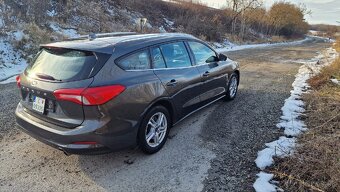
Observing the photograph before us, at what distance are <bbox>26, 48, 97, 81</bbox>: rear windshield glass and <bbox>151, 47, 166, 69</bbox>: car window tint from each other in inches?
37.4

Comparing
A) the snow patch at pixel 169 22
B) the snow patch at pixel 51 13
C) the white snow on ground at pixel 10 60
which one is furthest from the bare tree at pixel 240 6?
the white snow on ground at pixel 10 60

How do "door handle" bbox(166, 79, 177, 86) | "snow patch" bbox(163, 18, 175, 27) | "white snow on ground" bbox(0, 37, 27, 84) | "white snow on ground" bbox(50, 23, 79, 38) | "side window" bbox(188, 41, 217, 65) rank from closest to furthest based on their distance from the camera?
"door handle" bbox(166, 79, 177, 86), "side window" bbox(188, 41, 217, 65), "white snow on ground" bbox(0, 37, 27, 84), "white snow on ground" bbox(50, 23, 79, 38), "snow patch" bbox(163, 18, 175, 27)

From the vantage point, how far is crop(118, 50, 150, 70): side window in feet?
12.1

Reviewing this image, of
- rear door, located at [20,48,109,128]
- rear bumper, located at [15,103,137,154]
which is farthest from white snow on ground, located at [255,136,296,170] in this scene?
rear door, located at [20,48,109,128]

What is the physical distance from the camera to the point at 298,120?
216 inches

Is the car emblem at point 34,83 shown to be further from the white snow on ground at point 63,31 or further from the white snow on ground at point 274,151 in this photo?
the white snow on ground at point 63,31

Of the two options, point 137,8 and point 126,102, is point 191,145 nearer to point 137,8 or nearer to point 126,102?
point 126,102

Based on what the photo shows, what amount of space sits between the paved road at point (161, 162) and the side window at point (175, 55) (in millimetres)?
1173

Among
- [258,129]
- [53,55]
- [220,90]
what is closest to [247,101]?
[220,90]

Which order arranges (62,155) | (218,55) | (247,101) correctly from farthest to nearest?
1. (247,101)
2. (218,55)
3. (62,155)

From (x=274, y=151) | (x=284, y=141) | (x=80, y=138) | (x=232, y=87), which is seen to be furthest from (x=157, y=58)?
(x=232, y=87)

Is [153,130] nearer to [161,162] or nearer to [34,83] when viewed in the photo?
[161,162]

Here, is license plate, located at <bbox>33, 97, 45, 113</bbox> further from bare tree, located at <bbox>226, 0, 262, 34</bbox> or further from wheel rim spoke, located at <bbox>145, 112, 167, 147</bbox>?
bare tree, located at <bbox>226, 0, 262, 34</bbox>

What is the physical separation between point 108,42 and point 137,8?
25988mm
